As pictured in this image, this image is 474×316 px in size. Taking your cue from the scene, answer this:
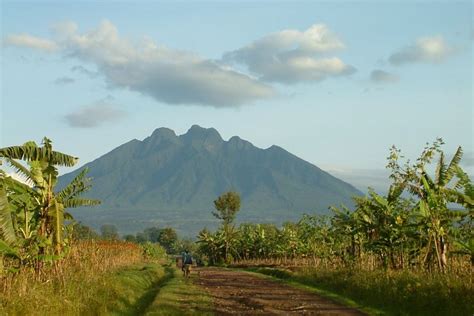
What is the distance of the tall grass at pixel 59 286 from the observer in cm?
1393

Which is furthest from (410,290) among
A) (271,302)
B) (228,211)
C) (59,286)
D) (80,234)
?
(228,211)

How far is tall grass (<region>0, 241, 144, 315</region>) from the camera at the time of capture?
13.9 meters

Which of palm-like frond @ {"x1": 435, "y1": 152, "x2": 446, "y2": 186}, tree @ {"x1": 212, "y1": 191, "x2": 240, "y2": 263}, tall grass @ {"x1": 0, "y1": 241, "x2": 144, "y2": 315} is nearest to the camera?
tall grass @ {"x1": 0, "y1": 241, "x2": 144, "y2": 315}

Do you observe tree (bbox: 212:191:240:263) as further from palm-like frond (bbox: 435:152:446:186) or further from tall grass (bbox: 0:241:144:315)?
palm-like frond (bbox: 435:152:446:186)

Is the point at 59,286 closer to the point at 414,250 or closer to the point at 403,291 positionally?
the point at 403,291

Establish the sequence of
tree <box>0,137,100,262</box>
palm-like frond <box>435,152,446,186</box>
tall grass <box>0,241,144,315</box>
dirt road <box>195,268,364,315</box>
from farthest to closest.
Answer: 1. palm-like frond <box>435,152,446,186</box>
2. tree <box>0,137,100,262</box>
3. dirt road <box>195,268,364,315</box>
4. tall grass <box>0,241,144,315</box>

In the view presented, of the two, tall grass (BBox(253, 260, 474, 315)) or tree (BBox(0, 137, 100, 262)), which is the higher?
tree (BBox(0, 137, 100, 262))

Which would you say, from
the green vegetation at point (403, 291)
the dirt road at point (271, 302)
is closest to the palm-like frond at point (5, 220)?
the dirt road at point (271, 302)

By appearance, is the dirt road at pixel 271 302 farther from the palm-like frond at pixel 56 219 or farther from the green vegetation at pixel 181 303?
the palm-like frond at pixel 56 219

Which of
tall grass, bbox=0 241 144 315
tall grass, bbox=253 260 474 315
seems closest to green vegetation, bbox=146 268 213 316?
tall grass, bbox=0 241 144 315

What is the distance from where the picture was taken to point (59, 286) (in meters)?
17.4

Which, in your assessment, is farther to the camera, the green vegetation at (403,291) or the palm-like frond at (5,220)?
the green vegetation at (403,291)

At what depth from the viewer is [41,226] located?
20.6m

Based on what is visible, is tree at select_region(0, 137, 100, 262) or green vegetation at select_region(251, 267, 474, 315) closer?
green vegetation at select_region(251, 267, 474, 315)
